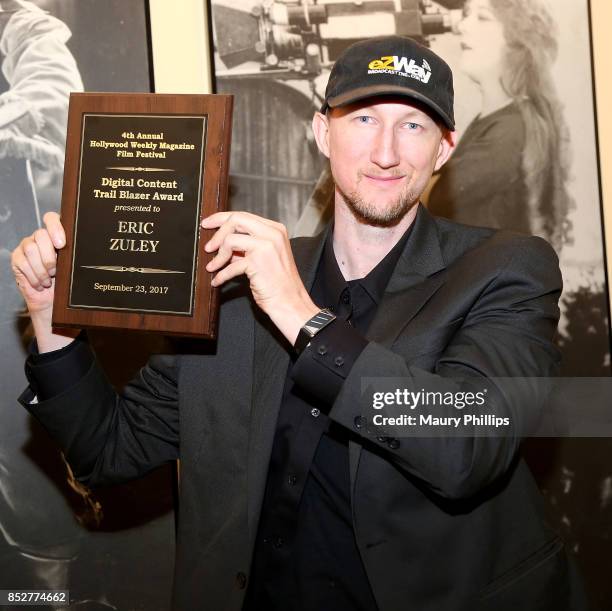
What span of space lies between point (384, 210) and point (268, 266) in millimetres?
338

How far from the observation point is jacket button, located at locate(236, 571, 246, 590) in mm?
1439

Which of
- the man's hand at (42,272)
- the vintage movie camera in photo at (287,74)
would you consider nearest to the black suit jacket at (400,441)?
the man's hand at (42,272)

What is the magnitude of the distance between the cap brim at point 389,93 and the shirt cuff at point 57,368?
2.29 feet

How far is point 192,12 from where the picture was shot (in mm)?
2135

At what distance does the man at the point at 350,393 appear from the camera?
1311 mm

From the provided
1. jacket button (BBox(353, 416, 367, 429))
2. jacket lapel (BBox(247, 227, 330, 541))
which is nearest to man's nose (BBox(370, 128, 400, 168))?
jacket lapel (BBox(247, 227, 330, 541))

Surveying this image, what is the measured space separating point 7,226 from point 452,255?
1185mm

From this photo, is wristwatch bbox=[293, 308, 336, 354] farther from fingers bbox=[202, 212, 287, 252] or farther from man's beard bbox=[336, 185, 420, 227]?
man's beard bbox=[336, 185, 420, 227]

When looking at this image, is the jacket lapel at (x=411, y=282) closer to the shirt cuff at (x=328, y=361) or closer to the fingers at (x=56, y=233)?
the shirt cuff at (x=328, y=361)

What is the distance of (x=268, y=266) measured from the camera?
1313mm

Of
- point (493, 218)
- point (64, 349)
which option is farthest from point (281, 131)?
point (64, 349)

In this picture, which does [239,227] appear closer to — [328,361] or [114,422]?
[328,361]

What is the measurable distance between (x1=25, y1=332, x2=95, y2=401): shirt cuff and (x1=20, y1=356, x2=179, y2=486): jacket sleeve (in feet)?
0.05

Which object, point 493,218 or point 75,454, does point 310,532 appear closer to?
point 75,454
